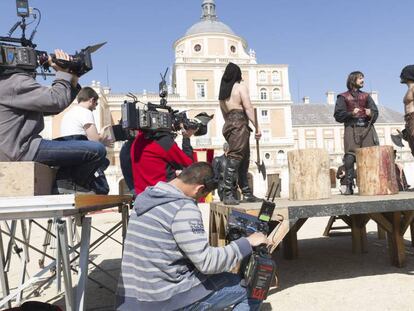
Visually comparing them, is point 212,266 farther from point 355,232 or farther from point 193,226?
point 355,232

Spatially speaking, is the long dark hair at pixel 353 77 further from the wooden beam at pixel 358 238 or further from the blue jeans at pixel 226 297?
the blue jeans at pixel 226 297

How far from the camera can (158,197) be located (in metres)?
2.60

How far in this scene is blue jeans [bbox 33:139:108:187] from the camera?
10.4ft

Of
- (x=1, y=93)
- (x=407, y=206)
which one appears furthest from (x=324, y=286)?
(x=1, y=93)

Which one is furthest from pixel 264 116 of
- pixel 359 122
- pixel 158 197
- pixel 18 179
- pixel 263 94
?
pixel 18 179

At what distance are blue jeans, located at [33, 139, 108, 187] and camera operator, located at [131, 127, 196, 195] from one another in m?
0.65

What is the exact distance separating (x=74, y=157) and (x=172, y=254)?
137 cm

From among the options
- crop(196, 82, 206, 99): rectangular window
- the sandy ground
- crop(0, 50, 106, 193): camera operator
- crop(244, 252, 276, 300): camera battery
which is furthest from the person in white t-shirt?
crop(196, 82, 206, 99): rectangular window

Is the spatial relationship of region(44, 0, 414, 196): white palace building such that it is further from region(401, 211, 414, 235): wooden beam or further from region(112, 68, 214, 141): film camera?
region(112, 68, 214, 141): film camera

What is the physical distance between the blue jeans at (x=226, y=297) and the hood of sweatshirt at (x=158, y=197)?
0.67 meters

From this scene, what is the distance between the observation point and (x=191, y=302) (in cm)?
264

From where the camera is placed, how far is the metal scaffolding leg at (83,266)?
2.81m

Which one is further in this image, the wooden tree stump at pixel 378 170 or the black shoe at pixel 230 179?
the wooden tree stump at pixel 378 170

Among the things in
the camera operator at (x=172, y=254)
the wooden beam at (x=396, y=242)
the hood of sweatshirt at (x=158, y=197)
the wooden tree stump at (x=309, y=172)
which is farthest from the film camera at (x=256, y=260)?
the wooden beam at (x=396, y=242)
